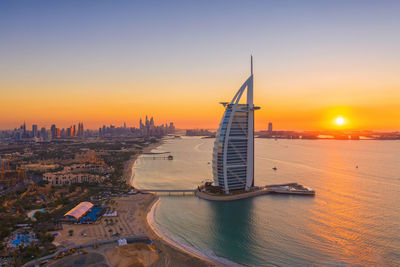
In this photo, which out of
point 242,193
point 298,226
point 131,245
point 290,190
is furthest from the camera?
point 290,190

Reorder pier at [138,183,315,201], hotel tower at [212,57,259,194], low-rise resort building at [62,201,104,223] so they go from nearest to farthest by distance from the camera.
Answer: low-rise resort building at [62,201,104,223]
pier at [138,183,315,201]
hotel tower at [212,57,259,194]

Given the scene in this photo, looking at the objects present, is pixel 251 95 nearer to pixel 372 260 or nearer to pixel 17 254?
pixel 372 260

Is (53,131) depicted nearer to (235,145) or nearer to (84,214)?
(84,214)

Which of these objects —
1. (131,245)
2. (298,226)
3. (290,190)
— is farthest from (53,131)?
(298,226)

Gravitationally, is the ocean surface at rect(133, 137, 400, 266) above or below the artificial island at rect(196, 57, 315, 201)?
below

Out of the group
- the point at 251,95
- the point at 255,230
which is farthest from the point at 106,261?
the point at 251,95

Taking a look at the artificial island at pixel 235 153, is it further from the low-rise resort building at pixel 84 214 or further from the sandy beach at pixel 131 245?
the low-rise resort building at pixel 84 214

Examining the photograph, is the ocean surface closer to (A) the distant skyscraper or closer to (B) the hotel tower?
(B) the hotel tower

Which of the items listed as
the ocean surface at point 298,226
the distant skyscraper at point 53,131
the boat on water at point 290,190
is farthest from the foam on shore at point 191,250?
the distant skyscraper at point 53,131

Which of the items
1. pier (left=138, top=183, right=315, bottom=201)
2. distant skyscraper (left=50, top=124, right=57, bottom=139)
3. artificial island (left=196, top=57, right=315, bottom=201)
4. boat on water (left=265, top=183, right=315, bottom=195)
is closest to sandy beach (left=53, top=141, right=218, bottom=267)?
pier (left=138, top=183, right=315, bottom=201)
